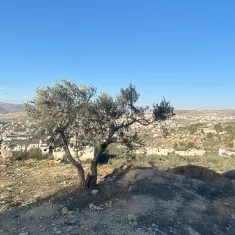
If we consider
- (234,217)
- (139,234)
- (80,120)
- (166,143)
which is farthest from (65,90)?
(166,143)

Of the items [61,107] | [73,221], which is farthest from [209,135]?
[73,221]

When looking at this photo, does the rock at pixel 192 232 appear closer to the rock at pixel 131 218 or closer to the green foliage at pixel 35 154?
the rock at pixel 131 218

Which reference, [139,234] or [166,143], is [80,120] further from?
[166,143]

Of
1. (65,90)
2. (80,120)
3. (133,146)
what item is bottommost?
(133,146)

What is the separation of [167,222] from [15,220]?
5279 mm

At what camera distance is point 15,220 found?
10328 millimetres

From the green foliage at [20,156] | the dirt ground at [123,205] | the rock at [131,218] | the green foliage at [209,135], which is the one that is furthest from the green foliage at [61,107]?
the green foliage at [209,135]

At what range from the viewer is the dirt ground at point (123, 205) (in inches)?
379

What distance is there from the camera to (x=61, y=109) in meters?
12.1

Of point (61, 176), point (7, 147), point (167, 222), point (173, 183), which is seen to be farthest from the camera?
point (7, 147)

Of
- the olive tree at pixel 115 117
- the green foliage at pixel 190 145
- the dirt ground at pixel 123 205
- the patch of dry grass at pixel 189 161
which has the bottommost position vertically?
the green foliage at pixel 190 145

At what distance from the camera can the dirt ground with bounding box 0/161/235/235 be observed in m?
9.63

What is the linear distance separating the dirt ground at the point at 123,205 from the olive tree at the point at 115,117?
1.82 meters

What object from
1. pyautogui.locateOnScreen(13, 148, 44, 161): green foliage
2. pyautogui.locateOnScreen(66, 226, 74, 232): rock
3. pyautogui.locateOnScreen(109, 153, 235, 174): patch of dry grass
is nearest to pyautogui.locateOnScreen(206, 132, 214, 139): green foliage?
pyautogui.locateOnScreen(109, 153, 235, 174): patch of dry grass
